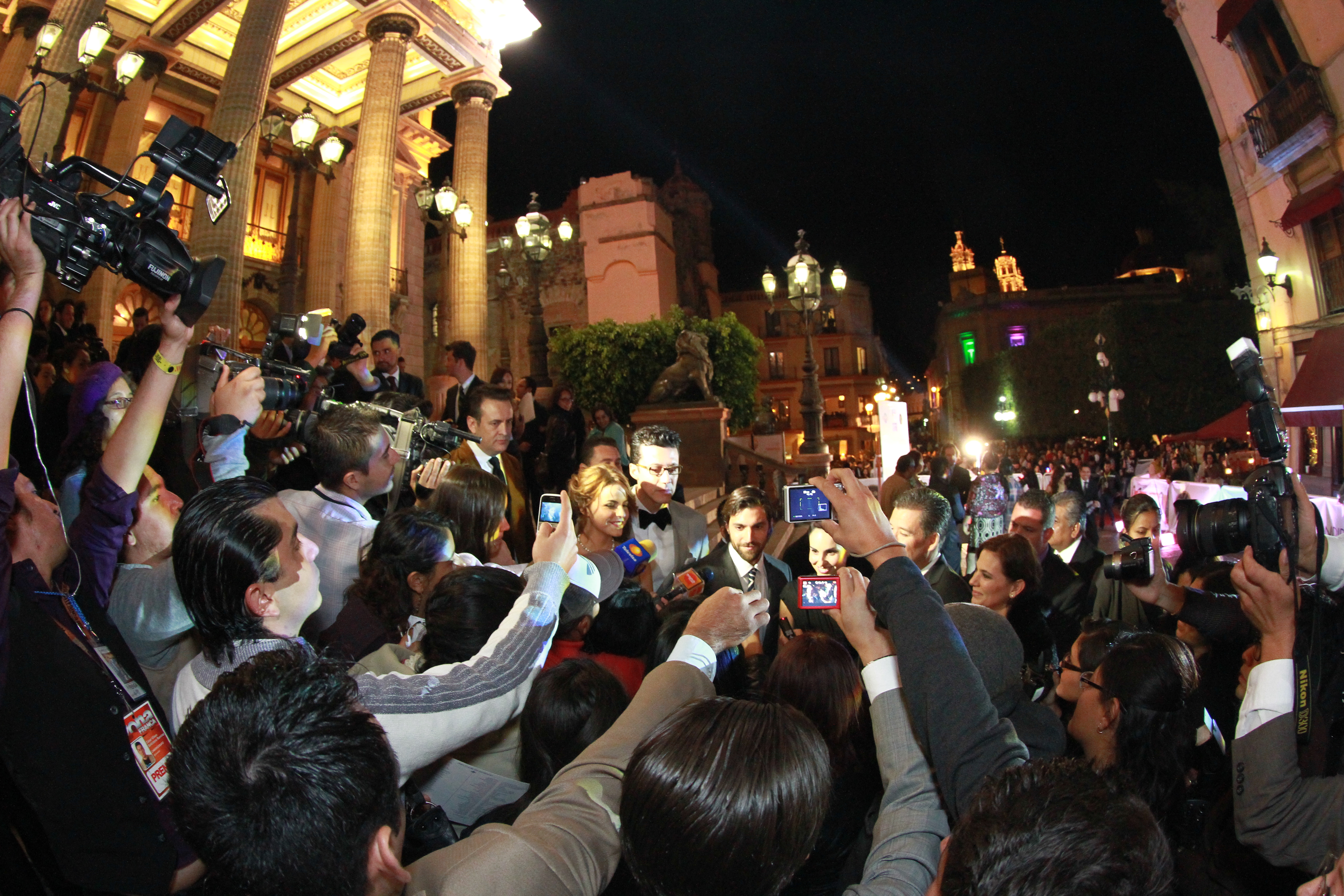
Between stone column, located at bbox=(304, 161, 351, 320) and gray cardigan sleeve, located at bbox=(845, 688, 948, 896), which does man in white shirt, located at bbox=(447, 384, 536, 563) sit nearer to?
gray cardigan sleeve, located at bbox=(845, 688, 948, 896)

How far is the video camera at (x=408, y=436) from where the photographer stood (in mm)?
3898

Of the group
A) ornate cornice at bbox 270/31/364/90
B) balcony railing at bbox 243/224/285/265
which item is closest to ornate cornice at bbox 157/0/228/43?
ornate cornice at bbox 270/31/364/90

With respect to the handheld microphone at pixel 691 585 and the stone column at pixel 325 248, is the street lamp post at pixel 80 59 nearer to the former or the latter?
the stone column at pixel 325 248

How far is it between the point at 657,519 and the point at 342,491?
6.65 ft

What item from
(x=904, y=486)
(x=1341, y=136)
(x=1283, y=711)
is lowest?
(x=1283, y=711)

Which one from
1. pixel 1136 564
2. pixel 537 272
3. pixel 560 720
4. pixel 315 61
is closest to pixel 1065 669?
pixel 1136 564

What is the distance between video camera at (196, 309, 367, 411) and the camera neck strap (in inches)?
145

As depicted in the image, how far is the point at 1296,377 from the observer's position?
1434 centimetres

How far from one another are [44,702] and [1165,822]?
3055 millimetres

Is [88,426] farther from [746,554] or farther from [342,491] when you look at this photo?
[746,554]

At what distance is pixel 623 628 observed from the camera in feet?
9.44

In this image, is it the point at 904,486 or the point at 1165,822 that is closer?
the point at 1165,822

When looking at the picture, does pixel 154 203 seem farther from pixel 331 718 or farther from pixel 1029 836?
pixel 1029 836

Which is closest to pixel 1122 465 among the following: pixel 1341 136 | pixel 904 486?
pixel 1341 136
